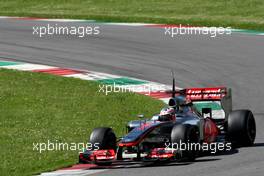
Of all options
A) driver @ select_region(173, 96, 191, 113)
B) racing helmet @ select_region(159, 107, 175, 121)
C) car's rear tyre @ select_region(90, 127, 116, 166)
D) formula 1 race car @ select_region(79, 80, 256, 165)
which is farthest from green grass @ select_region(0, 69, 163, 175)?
driver @ select_region(173, 96, 191, 113)

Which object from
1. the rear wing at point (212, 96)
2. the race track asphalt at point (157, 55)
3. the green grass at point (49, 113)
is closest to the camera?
the green grass at point (49, 113)

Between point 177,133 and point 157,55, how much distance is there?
539 inches

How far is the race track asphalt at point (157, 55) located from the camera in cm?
2398

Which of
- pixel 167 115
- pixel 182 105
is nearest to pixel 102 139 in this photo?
pixel 167 115

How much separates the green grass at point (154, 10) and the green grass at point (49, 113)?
10788mm

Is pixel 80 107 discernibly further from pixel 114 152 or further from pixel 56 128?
pixel 114 152

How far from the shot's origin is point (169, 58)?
27828mm

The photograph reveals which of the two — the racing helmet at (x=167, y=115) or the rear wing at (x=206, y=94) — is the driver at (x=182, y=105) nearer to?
the racing helmet at (x=167, y=115)

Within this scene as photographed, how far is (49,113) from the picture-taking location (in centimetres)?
2008

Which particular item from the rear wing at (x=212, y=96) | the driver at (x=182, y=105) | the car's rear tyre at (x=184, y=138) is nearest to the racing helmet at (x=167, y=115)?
the driver at (x=182, y=105)

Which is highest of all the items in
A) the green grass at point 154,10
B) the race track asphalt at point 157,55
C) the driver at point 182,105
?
the green grass at point 154,10

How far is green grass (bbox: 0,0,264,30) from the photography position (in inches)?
1364

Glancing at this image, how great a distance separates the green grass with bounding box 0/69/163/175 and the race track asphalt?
2.23 m

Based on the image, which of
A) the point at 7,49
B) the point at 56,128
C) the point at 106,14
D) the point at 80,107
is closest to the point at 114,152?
the point at 56,128
